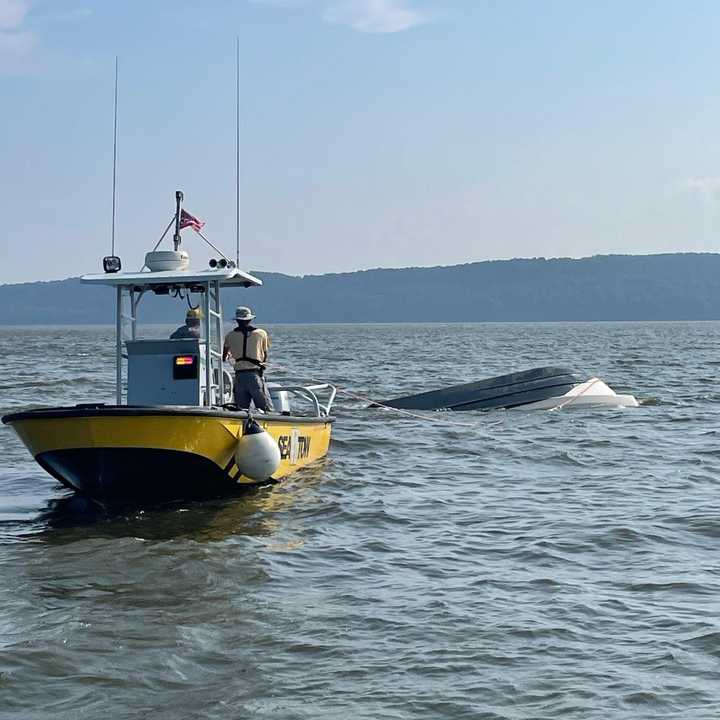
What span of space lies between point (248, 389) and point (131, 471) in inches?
82.7

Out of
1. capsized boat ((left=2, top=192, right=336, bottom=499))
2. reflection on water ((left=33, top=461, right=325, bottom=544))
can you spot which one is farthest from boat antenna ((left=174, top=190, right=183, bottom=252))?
reflection on water ((left=33, top=461, right=325, bottom=544))

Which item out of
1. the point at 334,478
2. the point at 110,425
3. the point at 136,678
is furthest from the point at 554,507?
the point at 136,678

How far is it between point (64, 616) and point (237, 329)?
579 centimetres

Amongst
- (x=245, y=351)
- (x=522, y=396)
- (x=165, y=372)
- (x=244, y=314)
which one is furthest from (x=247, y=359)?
(x=522, y=396)

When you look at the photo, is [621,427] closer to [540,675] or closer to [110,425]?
[110,425]

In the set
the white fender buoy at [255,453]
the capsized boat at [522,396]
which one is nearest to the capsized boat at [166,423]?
the white fender buoy at [255,453]

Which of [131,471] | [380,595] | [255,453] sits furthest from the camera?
[255,453]

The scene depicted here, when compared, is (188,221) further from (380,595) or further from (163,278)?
(380,595)

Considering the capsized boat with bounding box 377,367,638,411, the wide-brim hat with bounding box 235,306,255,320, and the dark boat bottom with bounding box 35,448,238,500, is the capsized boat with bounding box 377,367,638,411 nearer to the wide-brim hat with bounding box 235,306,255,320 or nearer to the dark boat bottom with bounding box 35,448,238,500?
the wide-brim hat with bounding box 235,306,255,320

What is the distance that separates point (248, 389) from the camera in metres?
14.0

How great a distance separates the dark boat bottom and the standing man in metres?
1.25

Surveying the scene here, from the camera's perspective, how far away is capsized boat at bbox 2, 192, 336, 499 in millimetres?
12062

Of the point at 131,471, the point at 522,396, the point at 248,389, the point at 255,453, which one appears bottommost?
the point at 522,396

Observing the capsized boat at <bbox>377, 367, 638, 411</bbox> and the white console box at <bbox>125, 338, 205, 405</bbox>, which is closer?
the white console box at <bbox>125, 338, 205, 405</bbox>
